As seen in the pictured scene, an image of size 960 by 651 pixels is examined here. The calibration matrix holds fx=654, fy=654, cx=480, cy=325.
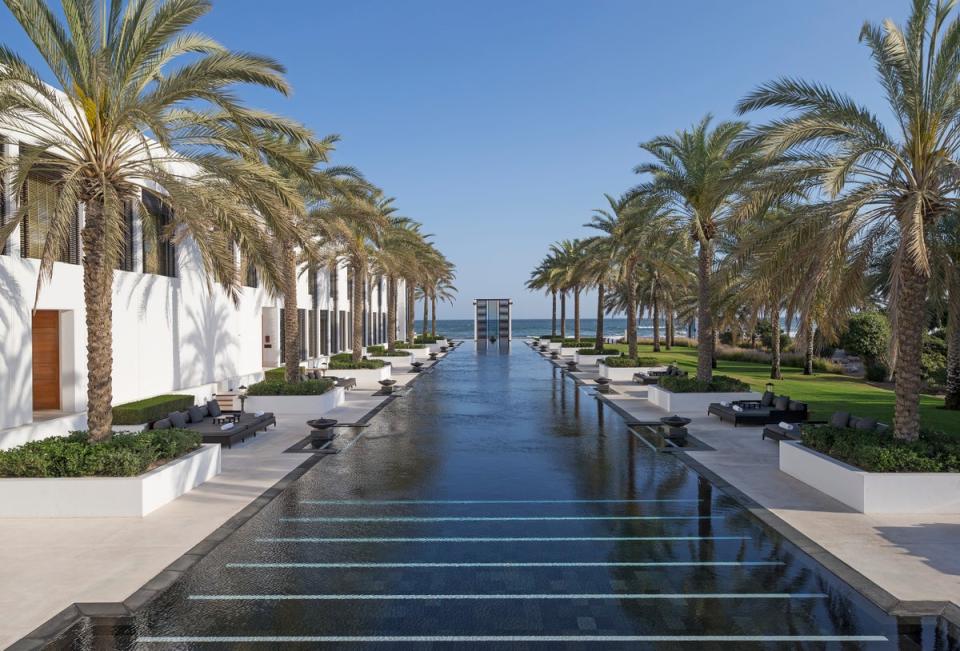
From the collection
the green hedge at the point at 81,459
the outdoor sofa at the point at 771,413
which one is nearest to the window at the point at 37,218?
the green hedge at the point at 81,459

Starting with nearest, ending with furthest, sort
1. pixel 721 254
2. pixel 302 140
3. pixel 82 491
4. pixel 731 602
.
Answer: pixel 731 602 → pixel 82 491 → pixel 302 140 → pixel 721 254

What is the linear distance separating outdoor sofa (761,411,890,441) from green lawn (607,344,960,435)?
4.44 metres

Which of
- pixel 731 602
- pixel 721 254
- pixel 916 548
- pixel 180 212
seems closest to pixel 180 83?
pixel 180 212

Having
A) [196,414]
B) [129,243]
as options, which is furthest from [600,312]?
[196,414]

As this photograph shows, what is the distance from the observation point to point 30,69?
10.7 meters

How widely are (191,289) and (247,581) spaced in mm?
19199

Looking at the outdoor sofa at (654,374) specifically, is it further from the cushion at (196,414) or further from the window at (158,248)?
the window at (158,248)

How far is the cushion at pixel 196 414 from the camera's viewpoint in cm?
1547

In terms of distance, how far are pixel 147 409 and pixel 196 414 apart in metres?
3.24

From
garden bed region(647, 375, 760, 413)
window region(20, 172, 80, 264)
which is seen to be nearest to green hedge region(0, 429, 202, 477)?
window region(20, 172, 80, 264)

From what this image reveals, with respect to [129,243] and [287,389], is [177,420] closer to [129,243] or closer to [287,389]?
[287,389]

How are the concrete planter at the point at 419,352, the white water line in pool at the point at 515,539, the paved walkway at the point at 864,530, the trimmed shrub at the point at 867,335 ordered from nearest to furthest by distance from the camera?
the paved walkway at the point at 864,530 → the white water line in pool at the point at 515,539 → the trimmed shrub at the point at 867,335 → the concrete planter at the point at 419,352

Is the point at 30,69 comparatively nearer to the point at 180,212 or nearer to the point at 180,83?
the point at 180,83

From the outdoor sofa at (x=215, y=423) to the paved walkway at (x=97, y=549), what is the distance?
2.41m
